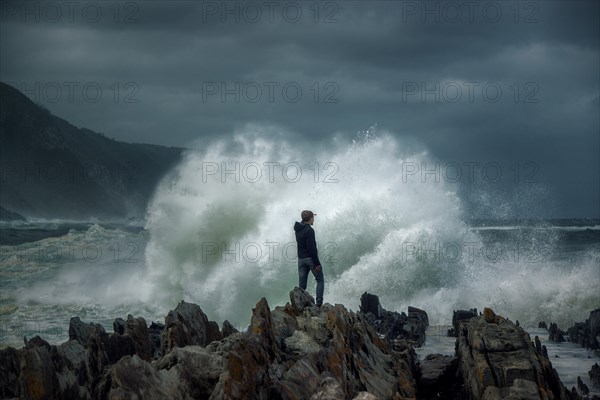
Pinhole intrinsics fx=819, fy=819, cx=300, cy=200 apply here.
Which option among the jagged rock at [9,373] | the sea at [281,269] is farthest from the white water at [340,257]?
the jagged rock at [9,373]

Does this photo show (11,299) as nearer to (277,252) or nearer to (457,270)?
(277,252)

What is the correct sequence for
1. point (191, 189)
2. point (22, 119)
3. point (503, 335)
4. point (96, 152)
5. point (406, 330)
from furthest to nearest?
point (96, 152), point (22, 119), point (191, 189), point (406, 330), point (503, 335)

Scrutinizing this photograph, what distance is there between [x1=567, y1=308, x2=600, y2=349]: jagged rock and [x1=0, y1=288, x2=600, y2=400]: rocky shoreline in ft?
12.1

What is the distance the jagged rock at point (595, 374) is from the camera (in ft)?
35.8

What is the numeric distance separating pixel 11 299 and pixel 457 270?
44.2 ft

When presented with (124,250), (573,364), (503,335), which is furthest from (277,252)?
(124,250)

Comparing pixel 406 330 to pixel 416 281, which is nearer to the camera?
pixel 406 330

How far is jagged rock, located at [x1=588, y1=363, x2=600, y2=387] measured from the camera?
10.9m

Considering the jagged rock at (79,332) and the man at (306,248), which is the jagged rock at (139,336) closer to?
the jagged rock at (79,332)

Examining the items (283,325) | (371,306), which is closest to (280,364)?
(283,325)

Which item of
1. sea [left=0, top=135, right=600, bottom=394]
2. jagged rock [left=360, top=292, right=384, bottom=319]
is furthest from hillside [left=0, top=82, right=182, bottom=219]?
jagged rock [left=360, top=292, right=384, bottom=319]

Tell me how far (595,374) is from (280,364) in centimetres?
528

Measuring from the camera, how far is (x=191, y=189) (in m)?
32.6

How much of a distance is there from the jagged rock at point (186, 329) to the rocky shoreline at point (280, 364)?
0.02 m
